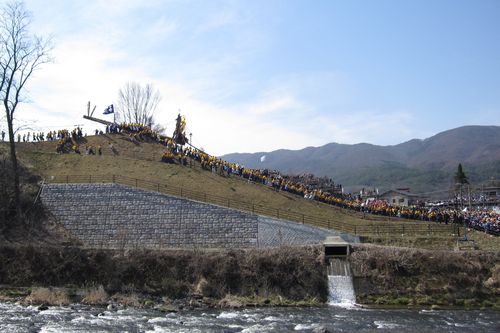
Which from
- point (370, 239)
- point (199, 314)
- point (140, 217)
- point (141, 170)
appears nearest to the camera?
point (199, 314)

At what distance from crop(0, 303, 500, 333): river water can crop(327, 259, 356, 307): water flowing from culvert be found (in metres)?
1.27

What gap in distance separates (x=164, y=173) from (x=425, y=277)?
24.1m

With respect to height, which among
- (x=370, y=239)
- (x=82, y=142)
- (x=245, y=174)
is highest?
(x=82, y=142)

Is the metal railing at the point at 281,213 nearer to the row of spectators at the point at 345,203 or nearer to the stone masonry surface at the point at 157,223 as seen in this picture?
the stone masonry surface at the point at 157,223

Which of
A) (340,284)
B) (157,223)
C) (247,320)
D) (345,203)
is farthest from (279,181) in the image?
(247,320)

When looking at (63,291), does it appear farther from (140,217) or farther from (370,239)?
(370,239)

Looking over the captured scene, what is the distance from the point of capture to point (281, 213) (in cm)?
3803

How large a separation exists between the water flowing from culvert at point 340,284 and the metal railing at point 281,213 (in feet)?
16.0

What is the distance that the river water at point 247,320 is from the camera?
21531 millimetres

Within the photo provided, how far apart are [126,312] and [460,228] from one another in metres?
23.0

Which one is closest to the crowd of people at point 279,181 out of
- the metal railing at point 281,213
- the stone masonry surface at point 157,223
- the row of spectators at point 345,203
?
the row of spectators at point 345,203

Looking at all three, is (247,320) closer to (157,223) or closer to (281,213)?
(157,223)

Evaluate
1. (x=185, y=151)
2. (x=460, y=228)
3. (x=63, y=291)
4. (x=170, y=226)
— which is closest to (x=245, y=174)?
(x=185, y=151)

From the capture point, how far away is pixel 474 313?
25547 mm
